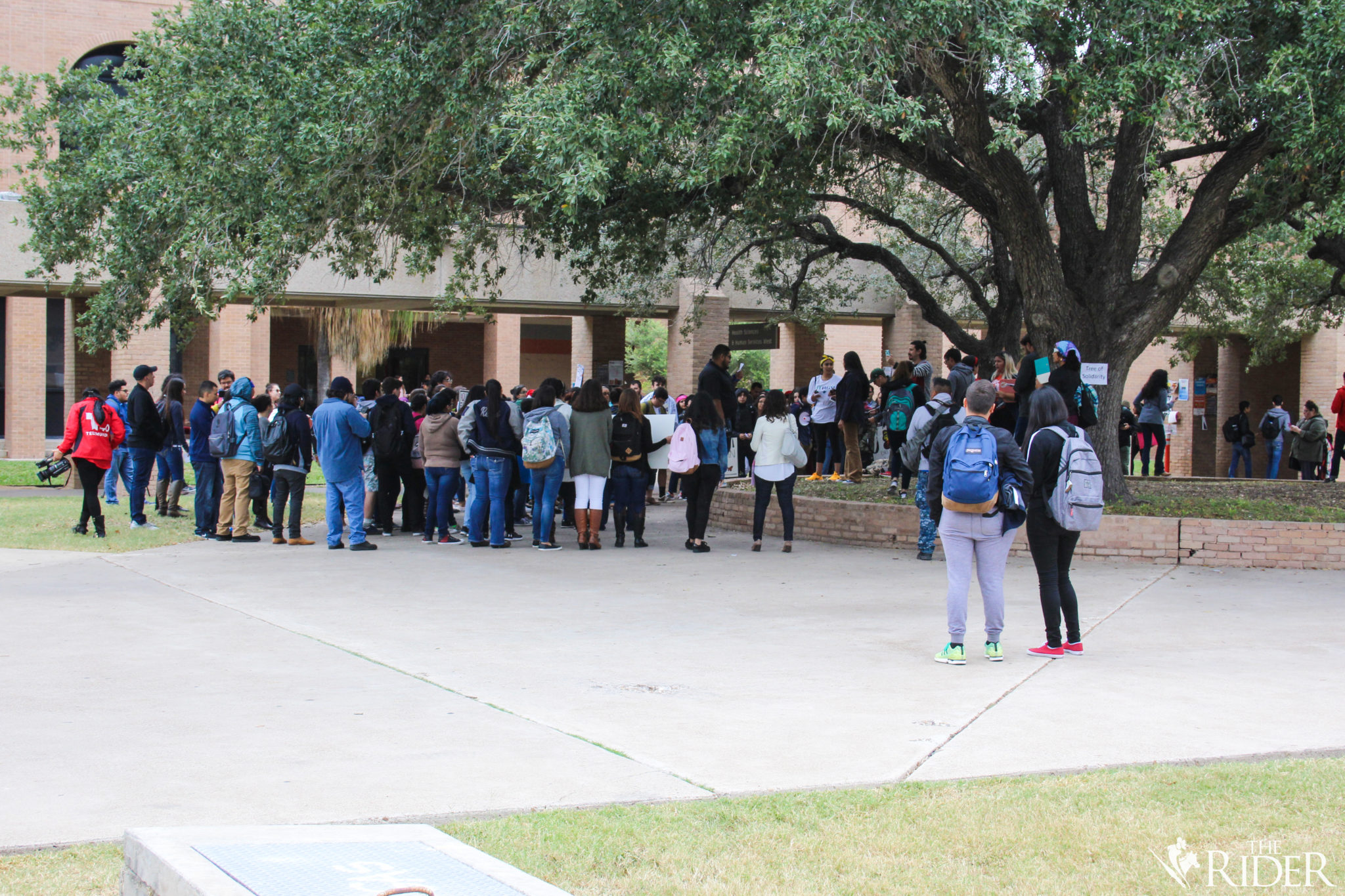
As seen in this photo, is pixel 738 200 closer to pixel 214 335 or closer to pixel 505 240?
pixel 505 240

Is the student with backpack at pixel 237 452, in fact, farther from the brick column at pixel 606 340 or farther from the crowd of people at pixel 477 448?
the brick column at pixel 606 340

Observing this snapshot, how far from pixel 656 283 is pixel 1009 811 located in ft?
68.3

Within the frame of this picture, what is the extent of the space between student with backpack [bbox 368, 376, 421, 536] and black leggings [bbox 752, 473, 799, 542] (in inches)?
158

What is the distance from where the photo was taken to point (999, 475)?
745cm

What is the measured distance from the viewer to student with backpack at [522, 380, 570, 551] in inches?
496

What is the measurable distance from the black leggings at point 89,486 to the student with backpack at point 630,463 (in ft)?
18.4

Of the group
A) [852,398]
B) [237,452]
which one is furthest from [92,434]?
[852,398]

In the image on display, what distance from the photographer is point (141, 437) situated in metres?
14.2

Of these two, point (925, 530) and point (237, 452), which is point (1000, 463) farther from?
point (237, 452)

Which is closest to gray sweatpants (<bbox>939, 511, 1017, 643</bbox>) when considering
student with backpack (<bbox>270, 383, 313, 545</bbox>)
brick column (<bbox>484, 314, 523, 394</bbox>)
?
student with backpack (<bbox>270, 383, 313, 545</bbox>)

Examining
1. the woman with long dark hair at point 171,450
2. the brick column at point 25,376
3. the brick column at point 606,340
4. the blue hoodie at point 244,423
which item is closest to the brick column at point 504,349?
the brick column at point 606,340

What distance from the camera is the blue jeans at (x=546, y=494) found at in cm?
1293

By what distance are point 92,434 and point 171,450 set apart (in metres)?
2.19

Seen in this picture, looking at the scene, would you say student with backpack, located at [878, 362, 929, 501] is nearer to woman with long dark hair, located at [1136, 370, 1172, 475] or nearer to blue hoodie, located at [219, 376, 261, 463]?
blue hoodie, located at [219, 376, 261, 463]
